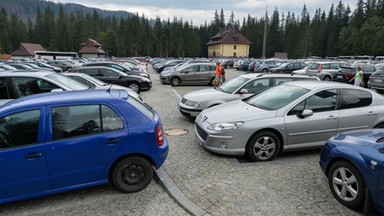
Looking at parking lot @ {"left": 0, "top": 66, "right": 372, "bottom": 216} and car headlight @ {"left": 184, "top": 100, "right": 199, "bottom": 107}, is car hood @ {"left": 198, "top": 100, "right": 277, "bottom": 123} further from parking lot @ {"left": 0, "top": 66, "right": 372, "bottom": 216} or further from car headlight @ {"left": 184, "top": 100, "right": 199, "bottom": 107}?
car headlight @ {"left": 184, "top": 100, "right": 199, "bottom": 107}

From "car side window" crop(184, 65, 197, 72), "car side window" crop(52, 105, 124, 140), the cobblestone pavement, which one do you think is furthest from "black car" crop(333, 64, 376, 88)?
"car side window" crop(52, 105, 124, 140)

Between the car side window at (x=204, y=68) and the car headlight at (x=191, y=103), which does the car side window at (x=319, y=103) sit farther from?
the car side window at (x=204, y=68)

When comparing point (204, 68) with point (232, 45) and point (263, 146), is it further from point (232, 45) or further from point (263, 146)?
point (232, 45)

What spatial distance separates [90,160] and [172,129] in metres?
3.94

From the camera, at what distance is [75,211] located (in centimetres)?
360

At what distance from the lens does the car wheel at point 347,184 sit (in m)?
3.33

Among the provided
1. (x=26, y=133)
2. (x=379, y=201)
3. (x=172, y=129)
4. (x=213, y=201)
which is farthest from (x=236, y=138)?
(x=26, y=133)

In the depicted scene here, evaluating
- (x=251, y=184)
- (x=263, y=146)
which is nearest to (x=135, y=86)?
(x=263, y=146)

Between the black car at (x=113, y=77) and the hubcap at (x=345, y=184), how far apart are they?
12.8 meters

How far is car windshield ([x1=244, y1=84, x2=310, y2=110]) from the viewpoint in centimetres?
547

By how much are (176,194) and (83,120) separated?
5.72 ft

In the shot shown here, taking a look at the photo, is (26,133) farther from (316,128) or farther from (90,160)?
(316,128)

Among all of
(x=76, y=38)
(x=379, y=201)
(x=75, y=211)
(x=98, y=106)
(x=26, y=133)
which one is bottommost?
(x=75, y=211)

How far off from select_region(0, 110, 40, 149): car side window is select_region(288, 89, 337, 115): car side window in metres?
4.42
